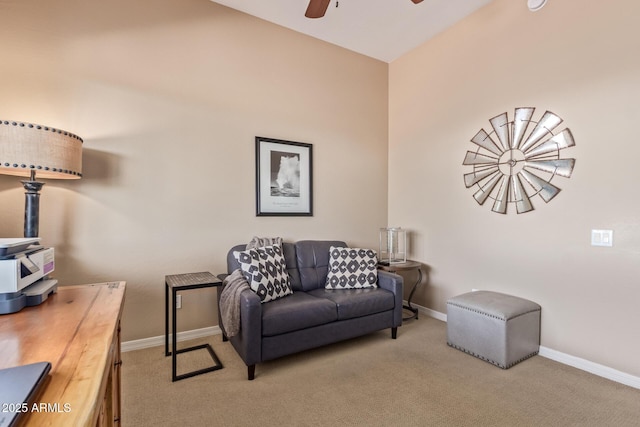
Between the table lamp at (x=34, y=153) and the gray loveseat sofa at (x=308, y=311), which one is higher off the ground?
the table lamp at (x=34, y=153)

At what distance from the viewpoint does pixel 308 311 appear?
2457 millimetres

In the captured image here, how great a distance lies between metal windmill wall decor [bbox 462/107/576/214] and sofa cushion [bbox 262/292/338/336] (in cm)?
194

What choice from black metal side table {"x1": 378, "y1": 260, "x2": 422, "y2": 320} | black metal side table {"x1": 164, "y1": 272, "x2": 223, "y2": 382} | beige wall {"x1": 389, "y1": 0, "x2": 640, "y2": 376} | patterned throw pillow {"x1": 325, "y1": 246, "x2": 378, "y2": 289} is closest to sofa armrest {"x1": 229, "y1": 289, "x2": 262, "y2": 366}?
black metal side table {"x1": 164, "y1": 272, "x2": 223, "y2": 382}

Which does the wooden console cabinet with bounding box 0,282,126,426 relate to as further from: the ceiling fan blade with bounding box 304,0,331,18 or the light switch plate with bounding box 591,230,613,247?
the light switch plate with bounding box 591,230,613,247

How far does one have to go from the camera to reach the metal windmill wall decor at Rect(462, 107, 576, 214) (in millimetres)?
2600

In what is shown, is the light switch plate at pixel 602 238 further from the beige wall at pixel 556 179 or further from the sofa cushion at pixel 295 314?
the sofa cushion at pixel 295 314

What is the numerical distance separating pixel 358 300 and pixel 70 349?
7.13ft

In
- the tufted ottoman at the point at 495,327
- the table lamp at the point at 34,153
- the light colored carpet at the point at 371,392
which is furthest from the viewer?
the tufted ottoman at the point at 495,327

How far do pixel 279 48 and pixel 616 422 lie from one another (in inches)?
161

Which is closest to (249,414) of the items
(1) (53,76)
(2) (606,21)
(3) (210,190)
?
(3) (210,190)

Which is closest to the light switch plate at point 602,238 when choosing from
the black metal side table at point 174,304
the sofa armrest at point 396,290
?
the sofa armrest at point 396,290

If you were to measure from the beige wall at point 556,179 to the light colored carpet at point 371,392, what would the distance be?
51cm

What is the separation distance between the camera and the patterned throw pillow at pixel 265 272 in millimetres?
2482

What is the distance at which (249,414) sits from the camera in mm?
1860
